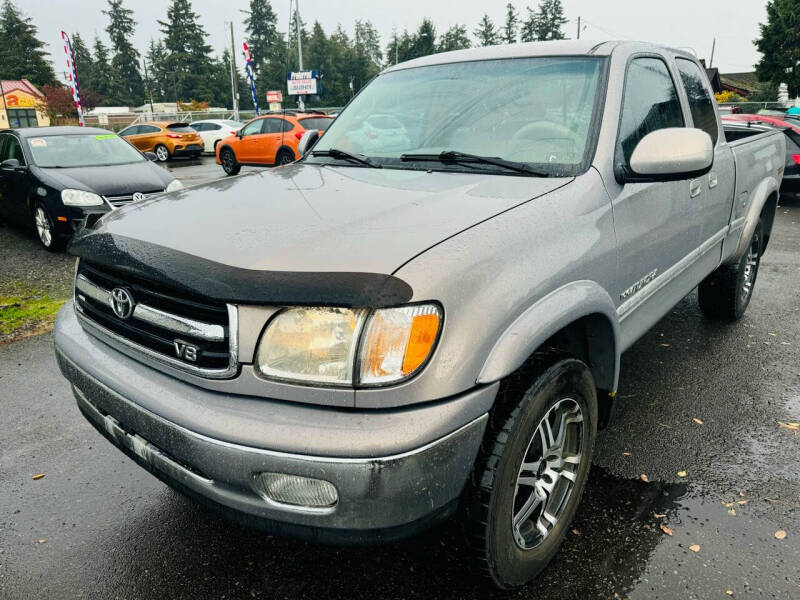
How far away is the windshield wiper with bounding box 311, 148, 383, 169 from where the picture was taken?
2.88m

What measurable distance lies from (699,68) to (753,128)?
1.91 meters

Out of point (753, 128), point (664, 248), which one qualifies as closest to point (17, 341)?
point (664, 248)

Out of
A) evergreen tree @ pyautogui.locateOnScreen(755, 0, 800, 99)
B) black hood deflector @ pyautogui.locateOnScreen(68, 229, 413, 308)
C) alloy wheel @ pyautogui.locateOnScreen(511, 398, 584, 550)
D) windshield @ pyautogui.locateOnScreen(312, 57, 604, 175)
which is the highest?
evergreen tree @ pyautogui.locateOnScreen(755, 0, 800, 99)

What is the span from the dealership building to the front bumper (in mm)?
61224

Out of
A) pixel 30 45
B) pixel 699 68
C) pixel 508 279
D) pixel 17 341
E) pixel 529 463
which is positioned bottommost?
pixel 17 341

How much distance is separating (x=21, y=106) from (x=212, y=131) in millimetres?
40463

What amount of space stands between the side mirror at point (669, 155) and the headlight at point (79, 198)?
6724 mm

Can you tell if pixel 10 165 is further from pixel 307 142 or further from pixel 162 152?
pixel 162 152

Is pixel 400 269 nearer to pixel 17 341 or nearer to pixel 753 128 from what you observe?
pixel 17 341

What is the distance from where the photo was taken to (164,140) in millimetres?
22531

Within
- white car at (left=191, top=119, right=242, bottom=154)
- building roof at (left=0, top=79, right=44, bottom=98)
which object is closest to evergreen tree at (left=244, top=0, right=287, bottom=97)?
building roof at (left=0, top=79, right=44, bottom=98)

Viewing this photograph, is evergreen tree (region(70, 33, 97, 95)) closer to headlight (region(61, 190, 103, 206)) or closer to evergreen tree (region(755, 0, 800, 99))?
evergreen tree (region(755, 0, 800, 99))

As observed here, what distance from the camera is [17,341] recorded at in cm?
484

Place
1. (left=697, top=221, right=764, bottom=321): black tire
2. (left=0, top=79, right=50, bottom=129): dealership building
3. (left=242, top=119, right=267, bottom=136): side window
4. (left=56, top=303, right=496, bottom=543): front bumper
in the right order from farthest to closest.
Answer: (left=0, top=79, right=50, bottom=129): dealership building, (left=242, top=119, right=267, bottom=136): side window, (left=697, top=221, right=764, bottom=321): black tire, (left=56, top=303, right=496, bottom=543): front bumper
